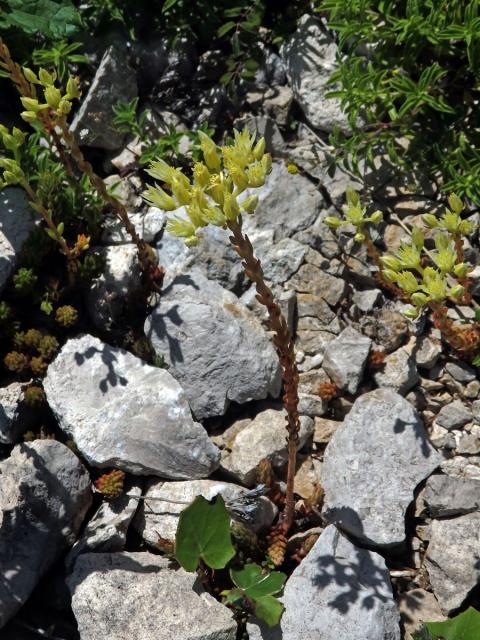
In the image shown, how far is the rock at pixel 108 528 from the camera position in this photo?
4.43m

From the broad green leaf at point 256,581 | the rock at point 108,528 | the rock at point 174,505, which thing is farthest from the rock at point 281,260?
the broad green leaf at point 256,581

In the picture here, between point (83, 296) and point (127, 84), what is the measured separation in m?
1.78

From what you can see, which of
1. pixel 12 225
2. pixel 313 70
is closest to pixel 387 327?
pixel 313 70

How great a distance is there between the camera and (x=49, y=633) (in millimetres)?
4277

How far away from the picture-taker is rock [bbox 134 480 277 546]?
450 centimetres

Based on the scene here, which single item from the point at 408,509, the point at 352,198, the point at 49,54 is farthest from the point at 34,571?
the point at 49,54

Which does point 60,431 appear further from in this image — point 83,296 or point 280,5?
point 280,5

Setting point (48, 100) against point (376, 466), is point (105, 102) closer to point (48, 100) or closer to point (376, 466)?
point (48, 100)

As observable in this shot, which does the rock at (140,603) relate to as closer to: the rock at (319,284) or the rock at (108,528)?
the rock at (108,528)

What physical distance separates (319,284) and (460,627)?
2442 millimetres

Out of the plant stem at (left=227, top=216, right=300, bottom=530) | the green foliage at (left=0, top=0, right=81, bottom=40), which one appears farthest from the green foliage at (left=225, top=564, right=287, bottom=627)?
the green foliage at (left=0, top=0, right=81, bottom=40)

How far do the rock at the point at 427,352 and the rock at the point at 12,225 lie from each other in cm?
277

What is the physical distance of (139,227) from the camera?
554 cm

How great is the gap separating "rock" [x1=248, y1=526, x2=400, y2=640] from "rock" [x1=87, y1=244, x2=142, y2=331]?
207 centimetres
